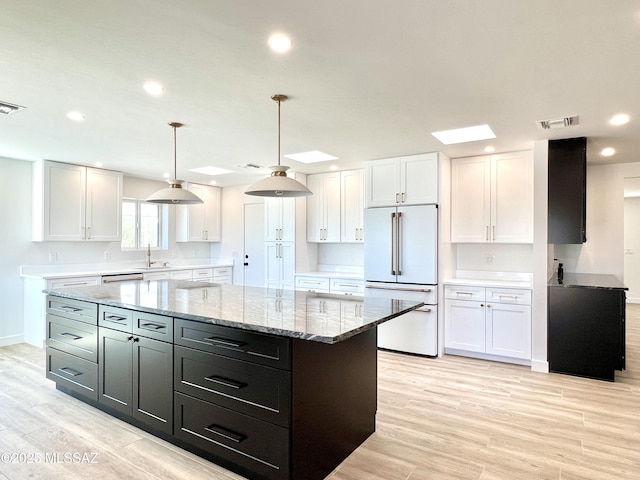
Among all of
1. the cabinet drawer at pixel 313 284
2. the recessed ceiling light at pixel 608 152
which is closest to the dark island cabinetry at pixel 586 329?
the recessed ceiling light at pixel 608 152

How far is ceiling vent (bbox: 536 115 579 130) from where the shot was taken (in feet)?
10.9

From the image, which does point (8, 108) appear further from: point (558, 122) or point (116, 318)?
point (558, 122)

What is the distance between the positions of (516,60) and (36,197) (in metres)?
5.69

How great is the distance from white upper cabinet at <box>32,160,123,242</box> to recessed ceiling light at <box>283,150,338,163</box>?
9.43 ft

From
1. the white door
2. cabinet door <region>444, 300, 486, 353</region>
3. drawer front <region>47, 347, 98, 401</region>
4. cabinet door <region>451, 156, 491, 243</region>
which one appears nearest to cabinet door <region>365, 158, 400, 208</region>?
cabinet door <region>451, 156, 491, 243</region>

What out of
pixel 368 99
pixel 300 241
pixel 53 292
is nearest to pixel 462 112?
pixel 368 99

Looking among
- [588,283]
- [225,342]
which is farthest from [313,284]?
[225,342]

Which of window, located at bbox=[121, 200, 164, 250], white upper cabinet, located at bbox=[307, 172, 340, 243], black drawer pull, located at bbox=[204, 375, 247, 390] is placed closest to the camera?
black drawer pull, located at bbox=[204, 375, 247, 390]

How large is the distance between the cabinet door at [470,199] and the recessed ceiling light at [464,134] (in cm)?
79

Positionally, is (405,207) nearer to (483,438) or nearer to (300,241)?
(300,241)

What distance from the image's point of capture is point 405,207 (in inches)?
188

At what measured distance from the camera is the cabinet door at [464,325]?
4.48 m

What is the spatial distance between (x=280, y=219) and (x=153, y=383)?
3.71 m

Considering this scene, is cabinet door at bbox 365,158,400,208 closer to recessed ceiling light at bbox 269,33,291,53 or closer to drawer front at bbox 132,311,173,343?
recessed ceiling light at bbox 269,33,291,53
